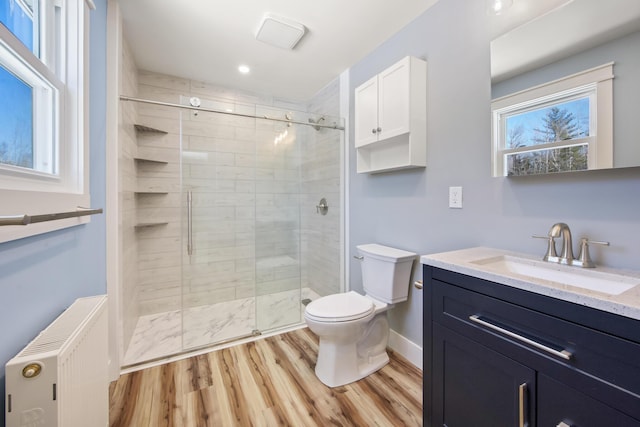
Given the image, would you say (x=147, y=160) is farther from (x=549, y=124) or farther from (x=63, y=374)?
(x=549, y=124)

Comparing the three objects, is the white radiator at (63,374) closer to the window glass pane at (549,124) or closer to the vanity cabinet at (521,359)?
the vanity cabinet at (521,359)

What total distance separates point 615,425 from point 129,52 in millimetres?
3286

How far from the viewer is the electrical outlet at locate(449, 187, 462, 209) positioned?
1542 millimetres

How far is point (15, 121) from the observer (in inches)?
35.2

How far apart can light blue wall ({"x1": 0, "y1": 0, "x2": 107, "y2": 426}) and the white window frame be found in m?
0.09

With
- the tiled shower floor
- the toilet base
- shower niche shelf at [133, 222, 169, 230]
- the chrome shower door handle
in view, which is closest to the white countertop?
the toilet base

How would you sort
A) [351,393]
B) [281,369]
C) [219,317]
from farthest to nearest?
[219,317] → [281,369] → [351,393]

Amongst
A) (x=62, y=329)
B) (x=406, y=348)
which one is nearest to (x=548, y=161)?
(x=406, y=348)

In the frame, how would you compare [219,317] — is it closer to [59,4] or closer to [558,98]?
[59,4]

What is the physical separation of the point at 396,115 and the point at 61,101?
1.75 m

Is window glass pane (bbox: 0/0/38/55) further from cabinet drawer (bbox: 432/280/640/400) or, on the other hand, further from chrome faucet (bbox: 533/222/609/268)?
chrome faucet (bbox: 533/222/609/268)

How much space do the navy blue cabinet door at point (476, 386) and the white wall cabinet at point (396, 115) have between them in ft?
3.59

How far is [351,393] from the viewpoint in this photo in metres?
1.56

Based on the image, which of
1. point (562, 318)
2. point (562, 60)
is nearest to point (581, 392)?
point (562, 318)
